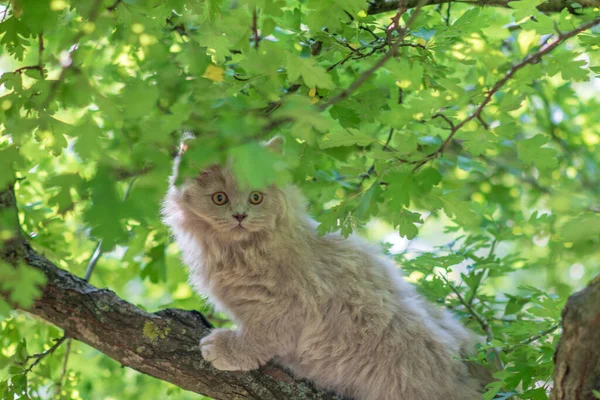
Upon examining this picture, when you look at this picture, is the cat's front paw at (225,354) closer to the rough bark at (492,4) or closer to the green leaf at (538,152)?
the green leaf at (538,152)

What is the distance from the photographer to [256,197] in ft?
10.2

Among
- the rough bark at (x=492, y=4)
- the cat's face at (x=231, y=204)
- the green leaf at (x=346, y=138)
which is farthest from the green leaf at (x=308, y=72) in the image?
the cat's face at (x=231, y=204)

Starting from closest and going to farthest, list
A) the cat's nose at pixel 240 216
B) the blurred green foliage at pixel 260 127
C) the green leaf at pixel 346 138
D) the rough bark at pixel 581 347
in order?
the blurred green foliage at pixel 260 127 < the rough bark at pixel 581 347 < the green leaf at pixel 346 138 < the cat's nose at pixel 240 216

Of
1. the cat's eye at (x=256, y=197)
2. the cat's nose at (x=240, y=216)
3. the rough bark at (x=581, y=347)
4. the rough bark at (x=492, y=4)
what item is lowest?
the rough bark at (x=581, y=347)

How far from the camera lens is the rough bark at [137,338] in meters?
2.86

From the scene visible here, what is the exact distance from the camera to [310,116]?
155 centimetres

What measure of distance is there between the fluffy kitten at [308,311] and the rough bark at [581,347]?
118 cm

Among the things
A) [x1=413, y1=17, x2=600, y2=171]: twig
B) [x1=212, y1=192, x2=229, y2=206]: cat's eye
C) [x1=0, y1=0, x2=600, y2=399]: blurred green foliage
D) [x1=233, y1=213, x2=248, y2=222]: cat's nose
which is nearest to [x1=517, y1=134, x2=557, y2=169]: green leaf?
[x1=0, y1=0, x2=600, y2=399]: blurred green foliage

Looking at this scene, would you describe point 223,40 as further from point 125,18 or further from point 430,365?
point 430,365

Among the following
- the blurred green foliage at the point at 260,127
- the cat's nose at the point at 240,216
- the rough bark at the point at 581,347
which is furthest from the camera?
the cat's nose at the point at 240,216

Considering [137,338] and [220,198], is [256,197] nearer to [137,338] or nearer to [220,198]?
[220,198]

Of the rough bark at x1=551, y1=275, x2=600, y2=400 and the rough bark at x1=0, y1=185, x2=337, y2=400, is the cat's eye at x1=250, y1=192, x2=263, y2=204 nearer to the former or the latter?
the rough bark at x1=0, y1=185, x2=337, y2=400

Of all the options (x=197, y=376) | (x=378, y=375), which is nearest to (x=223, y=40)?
(x=197, y=376)

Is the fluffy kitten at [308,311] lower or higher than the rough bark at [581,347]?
higher
